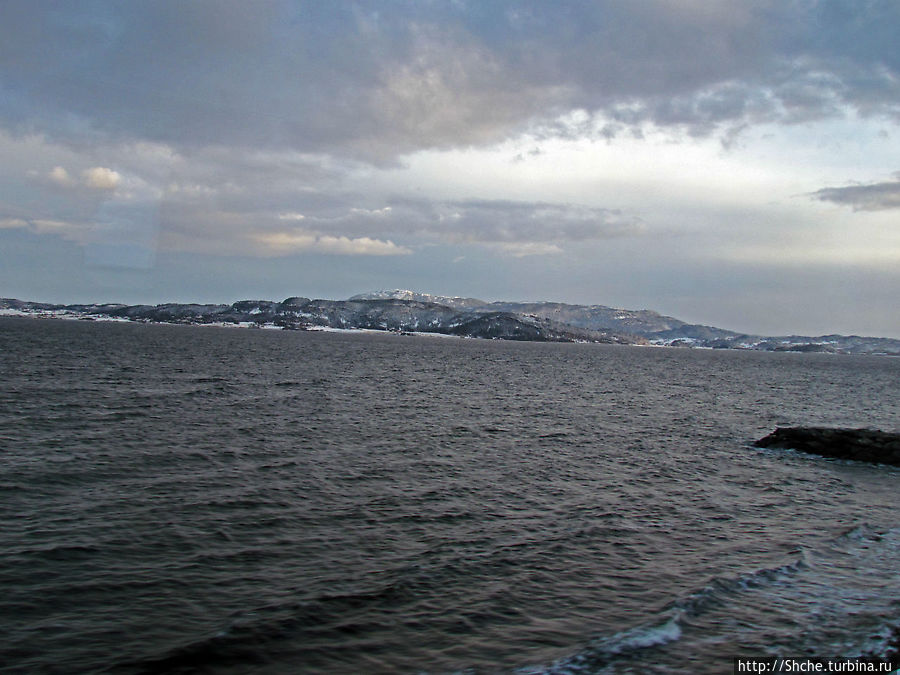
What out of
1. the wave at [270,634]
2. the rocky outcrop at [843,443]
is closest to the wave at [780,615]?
the wave at [270,634]

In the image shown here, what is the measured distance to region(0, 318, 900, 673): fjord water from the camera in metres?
13.9

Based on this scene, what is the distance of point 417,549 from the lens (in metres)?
20.0

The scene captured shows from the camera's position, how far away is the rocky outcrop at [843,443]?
1581 inches

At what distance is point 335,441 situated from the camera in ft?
126

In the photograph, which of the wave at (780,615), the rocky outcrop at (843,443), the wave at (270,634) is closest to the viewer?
the wave at (270,634)

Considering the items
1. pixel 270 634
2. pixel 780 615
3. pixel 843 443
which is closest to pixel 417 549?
pixel 270 634

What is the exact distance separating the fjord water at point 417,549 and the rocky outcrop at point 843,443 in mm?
2832

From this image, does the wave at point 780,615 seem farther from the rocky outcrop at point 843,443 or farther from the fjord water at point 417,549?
the rocky outcrop at point 843,443

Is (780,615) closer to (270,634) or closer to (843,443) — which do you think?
(270,634)

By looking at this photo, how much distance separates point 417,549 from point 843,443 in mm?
37457

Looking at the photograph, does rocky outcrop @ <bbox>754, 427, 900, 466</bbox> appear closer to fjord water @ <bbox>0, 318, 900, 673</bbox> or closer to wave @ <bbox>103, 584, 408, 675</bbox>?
fjord water @ <bbox>0, 318, 900, 673</bbox>

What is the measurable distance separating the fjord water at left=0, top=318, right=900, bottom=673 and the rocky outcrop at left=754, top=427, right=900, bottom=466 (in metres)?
2.83

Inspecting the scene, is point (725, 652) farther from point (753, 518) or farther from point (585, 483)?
point (585, 483)

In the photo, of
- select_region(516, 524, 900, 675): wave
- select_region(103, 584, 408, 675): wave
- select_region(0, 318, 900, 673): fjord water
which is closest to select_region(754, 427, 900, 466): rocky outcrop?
select_region(0, 318, 900, 673): fjord water
